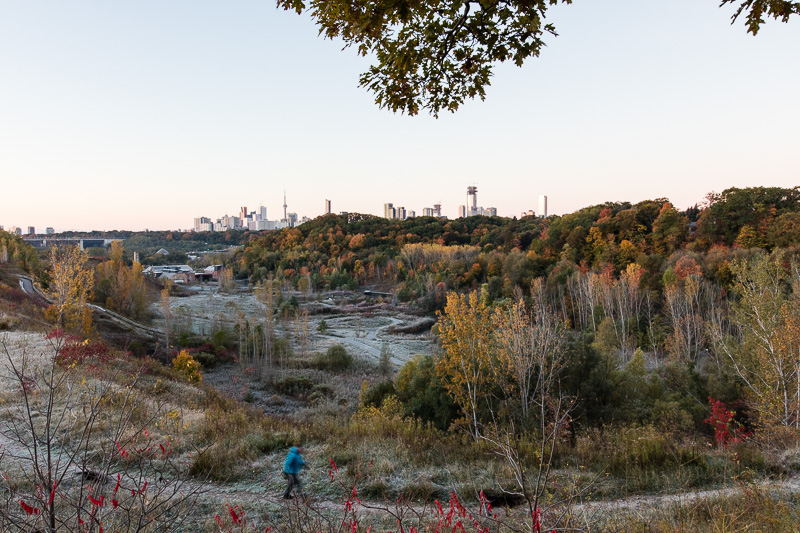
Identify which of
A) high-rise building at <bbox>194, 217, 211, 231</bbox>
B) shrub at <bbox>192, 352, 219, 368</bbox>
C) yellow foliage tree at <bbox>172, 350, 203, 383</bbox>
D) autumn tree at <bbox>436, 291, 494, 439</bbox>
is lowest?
shrub at <bbox>192, 352, 219, 368</bbox>

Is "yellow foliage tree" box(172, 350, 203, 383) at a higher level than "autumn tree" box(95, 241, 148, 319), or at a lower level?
lower

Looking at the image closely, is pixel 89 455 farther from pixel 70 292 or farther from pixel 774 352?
pixel 774 352

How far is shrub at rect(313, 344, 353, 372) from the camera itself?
26.1 meters

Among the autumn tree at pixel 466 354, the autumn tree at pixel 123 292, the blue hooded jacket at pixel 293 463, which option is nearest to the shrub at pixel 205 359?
the autumn tree at pixel 123 292

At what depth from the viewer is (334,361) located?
26.3 m

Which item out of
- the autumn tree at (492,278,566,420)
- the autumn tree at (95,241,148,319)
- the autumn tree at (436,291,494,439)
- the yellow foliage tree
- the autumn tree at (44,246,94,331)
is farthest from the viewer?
the autumn tree at (95,241,148,319)

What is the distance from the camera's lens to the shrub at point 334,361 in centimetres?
2611

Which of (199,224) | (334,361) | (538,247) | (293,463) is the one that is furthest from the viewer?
(199,224)

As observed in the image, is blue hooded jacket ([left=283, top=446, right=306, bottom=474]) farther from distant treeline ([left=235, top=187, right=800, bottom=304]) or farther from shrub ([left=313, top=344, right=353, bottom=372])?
distant treeline ([left=235, top=187, right=800, bottom=304])

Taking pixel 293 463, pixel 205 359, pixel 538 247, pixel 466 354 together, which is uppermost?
pixel 538 247

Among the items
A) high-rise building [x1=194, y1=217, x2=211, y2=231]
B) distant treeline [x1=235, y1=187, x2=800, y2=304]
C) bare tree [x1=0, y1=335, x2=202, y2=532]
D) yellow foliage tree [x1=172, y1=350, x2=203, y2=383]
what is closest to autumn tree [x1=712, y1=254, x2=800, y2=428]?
bare tree [x1=0, y1=335, x2=202, y2=532]

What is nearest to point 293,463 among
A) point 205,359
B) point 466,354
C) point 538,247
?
point 466,354

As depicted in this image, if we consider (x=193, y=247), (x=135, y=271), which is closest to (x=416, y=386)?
(x=135, y=271)

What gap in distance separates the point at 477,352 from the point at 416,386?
315 cm
